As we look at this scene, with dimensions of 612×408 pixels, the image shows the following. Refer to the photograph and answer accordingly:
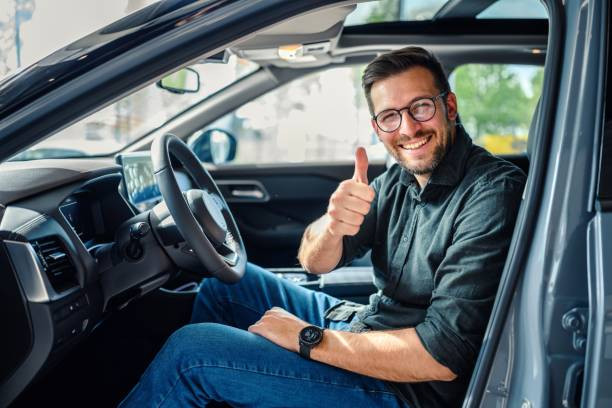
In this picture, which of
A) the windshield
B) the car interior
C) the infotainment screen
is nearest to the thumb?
the car interior

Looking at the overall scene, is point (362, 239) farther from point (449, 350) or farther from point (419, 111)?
point (449, 350)

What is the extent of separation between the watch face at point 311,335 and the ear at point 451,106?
0.67 m

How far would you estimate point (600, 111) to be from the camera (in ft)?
3.40

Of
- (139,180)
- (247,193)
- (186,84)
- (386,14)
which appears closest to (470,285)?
(139,180)

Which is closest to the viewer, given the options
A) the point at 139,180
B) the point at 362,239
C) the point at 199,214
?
the point at 199,214

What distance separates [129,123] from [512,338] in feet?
8.00

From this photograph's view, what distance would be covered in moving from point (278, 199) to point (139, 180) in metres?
1.11

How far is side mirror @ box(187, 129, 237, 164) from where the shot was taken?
2969 millimetres

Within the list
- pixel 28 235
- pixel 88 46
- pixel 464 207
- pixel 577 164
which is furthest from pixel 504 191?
pixel 28 235

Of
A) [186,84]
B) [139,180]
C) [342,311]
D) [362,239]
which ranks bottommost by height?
[342,311]

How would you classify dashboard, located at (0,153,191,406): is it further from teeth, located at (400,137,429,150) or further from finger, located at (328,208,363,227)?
teeth, located at (400,137,429,150)

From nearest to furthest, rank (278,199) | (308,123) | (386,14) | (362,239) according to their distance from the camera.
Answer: (362,239)
(386,14)
(278,199)
(308,123)

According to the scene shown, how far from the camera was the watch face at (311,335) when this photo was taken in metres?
1.39

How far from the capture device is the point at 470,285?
4.07 feet
